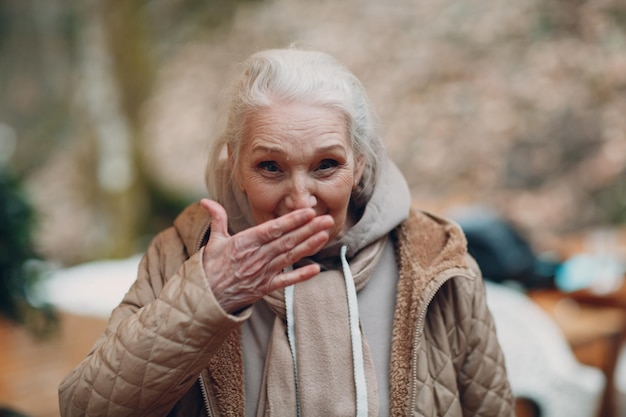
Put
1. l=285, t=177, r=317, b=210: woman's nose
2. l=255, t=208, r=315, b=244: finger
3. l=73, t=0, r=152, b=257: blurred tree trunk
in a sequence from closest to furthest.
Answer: l=255, t=208, r=315, b=244: finger, l=285, t=177, r=317, b=210: woman's nose, l=73, t=0, r=152, b=257: blurred tree trunk

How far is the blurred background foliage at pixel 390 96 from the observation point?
6.47 meters

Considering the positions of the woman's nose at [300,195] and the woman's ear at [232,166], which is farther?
the woman's ear at [232,166]

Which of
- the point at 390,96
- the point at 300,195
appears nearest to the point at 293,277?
the point at 300,195

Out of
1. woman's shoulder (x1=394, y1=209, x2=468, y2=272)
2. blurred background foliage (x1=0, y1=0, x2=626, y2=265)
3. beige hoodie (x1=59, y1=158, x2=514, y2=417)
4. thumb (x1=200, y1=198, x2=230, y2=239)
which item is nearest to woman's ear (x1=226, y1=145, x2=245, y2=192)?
beige hoodie (x1=59, y1=158, x2=514, y2=417)

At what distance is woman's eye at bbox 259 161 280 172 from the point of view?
1628 mm

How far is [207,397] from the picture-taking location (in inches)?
64.4

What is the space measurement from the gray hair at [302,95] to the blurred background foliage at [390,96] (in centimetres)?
338

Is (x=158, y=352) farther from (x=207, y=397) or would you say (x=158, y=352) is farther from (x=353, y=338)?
(x=353, y=338)

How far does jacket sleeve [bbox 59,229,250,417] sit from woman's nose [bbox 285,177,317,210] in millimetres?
251

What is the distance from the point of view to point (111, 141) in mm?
7203

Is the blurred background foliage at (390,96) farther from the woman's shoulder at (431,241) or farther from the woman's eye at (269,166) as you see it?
the woman's eye at (269,166)

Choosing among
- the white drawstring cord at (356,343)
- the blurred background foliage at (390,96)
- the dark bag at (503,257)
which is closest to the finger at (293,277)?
the white drawstring cord at (356,343)

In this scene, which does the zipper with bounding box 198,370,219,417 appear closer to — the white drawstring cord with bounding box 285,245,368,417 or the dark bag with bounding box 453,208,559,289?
Result: the white drawstring cord with bounding box 285,245,368,417

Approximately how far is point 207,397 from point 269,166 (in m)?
0.56
